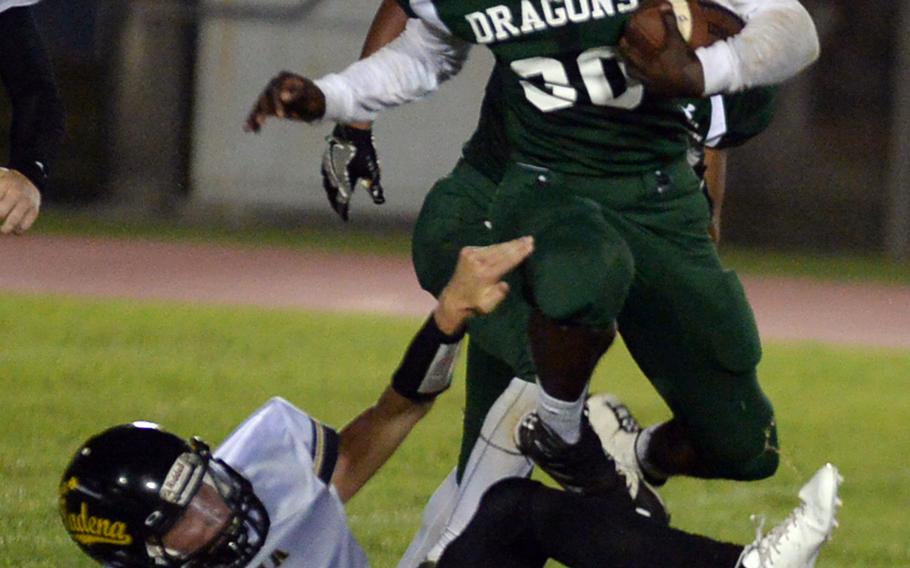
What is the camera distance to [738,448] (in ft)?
12.6

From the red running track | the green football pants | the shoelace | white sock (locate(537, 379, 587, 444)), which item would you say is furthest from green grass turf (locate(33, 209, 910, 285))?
the shoelace

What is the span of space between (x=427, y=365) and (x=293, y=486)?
0.57m

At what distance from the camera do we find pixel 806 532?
3.32 m

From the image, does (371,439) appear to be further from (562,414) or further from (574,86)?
(574,86)

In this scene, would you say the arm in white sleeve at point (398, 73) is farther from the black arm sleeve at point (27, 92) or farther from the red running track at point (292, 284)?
the red running track at point (292, 284)

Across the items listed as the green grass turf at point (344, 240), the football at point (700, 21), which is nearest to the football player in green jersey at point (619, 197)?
the football at point (700, 21)

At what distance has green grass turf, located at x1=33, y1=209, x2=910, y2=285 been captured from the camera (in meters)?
12.8

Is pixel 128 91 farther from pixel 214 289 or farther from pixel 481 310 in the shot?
pixel 481 310

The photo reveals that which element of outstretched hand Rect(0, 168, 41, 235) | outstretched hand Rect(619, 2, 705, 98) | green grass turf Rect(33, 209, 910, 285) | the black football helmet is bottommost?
green grass turf Rect(33, 209, 910, 285)

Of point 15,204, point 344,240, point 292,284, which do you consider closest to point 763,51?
point 15,204

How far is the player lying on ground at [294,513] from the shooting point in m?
3.35

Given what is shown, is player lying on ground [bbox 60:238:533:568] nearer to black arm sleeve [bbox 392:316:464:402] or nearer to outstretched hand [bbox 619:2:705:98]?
black arm sleeve [bbox 392:316:464:402]

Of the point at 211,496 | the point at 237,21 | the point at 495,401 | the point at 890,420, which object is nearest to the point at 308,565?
the point at 211,496

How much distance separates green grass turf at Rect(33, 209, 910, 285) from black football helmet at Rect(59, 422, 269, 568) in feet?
29.6
